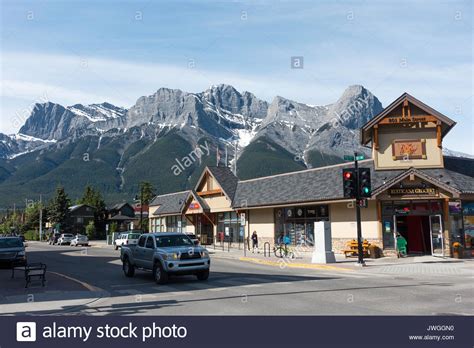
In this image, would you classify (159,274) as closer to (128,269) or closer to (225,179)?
(128,269)

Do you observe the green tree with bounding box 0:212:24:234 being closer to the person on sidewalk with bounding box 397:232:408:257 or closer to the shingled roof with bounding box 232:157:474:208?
the shingled roof with bounding box 232:157:474:208

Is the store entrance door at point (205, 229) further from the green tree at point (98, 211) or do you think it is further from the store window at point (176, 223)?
the green tree at point (98, 211)

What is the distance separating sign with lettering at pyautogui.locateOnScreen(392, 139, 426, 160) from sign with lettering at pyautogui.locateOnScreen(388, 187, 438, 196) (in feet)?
9.13

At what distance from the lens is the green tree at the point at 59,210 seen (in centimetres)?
8844

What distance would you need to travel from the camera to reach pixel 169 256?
54.1 feet

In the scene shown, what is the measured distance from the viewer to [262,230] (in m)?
37.8

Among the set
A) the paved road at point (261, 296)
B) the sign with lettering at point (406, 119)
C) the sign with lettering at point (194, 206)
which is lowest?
the paved road at point (261, 296)

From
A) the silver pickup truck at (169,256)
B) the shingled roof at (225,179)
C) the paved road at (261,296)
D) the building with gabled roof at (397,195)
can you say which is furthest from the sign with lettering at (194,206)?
the silver pickup truck at (169,256)

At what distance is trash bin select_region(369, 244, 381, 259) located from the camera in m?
27.6

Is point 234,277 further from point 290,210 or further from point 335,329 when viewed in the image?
point 290,210

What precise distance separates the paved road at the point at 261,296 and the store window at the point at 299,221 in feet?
42.8

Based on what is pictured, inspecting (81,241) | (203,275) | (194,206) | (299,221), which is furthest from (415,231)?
(81,241)

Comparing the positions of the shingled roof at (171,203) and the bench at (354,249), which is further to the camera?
the shingled roof at (171,203)

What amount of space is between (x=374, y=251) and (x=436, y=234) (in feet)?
12.7
